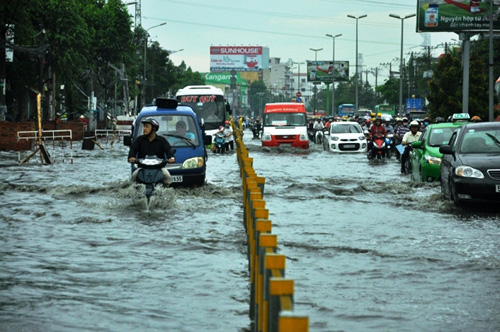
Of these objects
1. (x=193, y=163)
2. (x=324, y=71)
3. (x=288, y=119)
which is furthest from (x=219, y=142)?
(x=324, y=71)

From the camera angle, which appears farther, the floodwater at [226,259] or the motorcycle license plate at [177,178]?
the motorcycle license plate at [177,178]

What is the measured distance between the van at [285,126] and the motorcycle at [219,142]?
321 cm

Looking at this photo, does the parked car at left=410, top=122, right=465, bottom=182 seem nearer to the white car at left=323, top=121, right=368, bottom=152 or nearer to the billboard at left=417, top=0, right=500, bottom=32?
the white car at left=323, top=121, right=368, bottom=152

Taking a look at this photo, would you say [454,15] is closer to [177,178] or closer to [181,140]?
[181,140]

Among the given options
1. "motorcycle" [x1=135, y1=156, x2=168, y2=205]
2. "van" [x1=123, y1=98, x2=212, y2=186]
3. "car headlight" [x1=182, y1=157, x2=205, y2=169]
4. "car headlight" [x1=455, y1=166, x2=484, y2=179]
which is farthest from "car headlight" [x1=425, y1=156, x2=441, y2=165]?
"motorcycle" [x1=135, y1=156, x2=168, y2=205]

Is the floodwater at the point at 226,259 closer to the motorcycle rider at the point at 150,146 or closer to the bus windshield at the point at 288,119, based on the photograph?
the motorcycle rider at the point at 150,146

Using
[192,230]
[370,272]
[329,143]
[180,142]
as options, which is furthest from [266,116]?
[370,272]

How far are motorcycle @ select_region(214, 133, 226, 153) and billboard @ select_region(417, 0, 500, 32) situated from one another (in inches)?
541

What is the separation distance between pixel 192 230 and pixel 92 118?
2365 inches

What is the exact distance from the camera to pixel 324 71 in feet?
446

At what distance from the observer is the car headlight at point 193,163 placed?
20375 millimetres

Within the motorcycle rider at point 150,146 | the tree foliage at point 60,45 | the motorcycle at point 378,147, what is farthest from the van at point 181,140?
the tree foliage at point 60,45

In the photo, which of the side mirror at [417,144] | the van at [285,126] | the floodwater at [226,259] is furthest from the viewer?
the van at [285,126]

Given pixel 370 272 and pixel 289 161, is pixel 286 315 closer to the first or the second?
pixel 370 272
